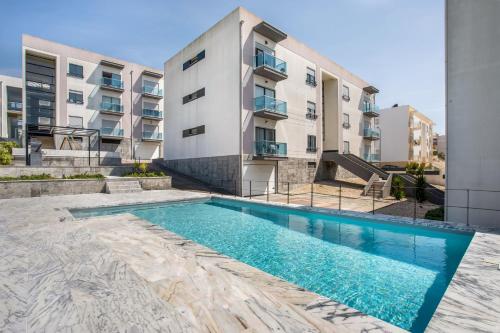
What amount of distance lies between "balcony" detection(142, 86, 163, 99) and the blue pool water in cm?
2518

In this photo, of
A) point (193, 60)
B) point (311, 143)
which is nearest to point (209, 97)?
point (193, 60)

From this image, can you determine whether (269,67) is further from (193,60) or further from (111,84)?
(111,84)

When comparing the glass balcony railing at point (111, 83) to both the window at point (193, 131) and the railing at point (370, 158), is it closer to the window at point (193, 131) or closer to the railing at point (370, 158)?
the window at point (193, 131)

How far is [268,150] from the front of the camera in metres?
17.8

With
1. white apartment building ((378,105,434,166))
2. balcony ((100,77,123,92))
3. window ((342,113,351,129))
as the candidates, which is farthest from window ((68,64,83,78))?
white apartment building ((378,105,434,166))

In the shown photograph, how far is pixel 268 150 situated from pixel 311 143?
6.80 metres

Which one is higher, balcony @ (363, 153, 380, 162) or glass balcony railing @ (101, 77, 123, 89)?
glass balcony railing @ (101, 77, 123, 89)

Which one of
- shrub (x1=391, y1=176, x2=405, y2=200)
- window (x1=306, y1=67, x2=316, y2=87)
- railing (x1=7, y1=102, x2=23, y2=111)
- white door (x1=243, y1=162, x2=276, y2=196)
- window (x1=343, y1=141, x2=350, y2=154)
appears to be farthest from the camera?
railing (x1=7, y1=102, x2=23, y2=111)

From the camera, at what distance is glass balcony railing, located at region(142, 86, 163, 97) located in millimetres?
31922

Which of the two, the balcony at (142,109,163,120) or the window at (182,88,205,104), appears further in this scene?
the balcony at (142,109,163,120)

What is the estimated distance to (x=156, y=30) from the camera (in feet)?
42.5

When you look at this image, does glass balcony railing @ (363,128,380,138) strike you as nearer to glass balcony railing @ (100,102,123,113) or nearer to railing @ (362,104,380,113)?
railing @ (362,104,380,113)

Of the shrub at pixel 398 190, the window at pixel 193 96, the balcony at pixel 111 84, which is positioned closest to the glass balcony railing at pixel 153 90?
the balcony at pixel 111 84

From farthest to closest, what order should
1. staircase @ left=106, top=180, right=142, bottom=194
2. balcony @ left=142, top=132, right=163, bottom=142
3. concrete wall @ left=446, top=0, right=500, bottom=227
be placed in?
balcony @ left=142, top=132, right=163, bottom=142, staircase @ left=106, top=180, right=142, bottom=194, concrete wall @ left=446, top=0, right=500, bottom=227
